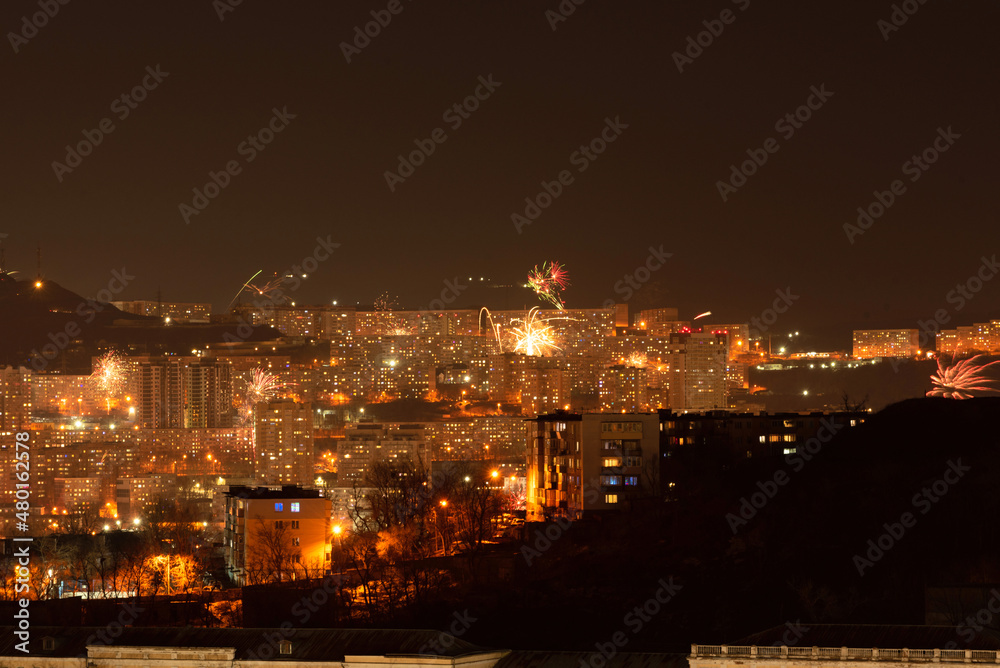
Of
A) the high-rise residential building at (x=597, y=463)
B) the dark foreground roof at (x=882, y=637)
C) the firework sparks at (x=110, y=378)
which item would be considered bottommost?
the dark foreground roof at (x=882, y=637)

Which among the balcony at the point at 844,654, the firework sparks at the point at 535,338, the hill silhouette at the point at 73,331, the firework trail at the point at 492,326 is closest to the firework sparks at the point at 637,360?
the firework sparks at the point at 535,338

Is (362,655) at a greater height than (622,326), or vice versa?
(622,326)

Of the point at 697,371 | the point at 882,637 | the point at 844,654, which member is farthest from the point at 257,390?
the point at 844,654

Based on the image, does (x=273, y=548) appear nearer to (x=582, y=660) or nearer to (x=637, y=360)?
(x=582, y=660)

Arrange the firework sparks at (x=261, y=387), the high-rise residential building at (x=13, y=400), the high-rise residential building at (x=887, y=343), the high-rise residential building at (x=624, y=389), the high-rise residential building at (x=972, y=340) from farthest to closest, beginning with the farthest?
the high-rise residential building at (x=887, y=343) < the high-rise residential building at (x=972, y=340) < the firework sparks at (x=261, y=387) < the high-rise residential building at (x=624, y=389) < the high-rise residential building at (x=13, y=400)

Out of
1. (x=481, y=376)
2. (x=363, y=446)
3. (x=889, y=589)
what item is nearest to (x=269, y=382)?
(x=481, y=376)

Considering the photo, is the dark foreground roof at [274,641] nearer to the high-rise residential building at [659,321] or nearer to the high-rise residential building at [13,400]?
the high-rise residential building at [13,400]

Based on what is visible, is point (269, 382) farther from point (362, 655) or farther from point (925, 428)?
point (362, 655)

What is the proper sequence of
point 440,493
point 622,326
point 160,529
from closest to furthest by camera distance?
1. point 440,493
2. point 160,529
3. point 622,326
